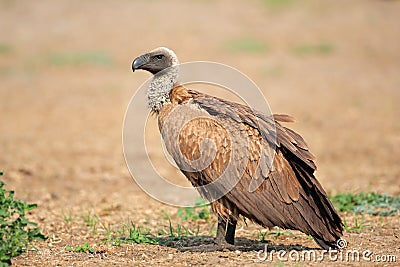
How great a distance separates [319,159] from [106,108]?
671cm

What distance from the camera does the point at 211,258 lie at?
17.5ft

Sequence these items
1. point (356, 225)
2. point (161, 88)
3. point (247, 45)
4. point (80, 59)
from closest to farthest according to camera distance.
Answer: point (161, 88), point (356, 225), point (80, 59), point (247, 45)

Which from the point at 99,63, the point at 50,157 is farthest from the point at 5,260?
the point at 99,63

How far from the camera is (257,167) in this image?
17.9 feet

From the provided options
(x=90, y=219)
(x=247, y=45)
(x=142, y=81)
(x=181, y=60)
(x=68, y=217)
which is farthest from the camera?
(x=247, y=45)

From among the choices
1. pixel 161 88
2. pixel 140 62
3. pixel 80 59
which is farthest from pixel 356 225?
pixel 80 59

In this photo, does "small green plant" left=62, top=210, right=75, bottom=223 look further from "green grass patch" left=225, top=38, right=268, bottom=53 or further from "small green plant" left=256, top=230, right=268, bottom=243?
"green grass patch" left=225, top=38, right=268, bottom=53

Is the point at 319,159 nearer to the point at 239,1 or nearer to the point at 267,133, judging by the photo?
the point at 267,133

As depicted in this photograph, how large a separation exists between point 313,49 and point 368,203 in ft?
52.8

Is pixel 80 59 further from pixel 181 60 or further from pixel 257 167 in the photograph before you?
pixel 257 167

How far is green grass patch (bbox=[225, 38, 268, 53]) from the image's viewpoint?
22.9 meters

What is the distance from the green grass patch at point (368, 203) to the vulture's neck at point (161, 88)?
2709 mm

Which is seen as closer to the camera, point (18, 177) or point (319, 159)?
point (18, 177)

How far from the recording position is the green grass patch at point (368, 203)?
7164 millimetres
